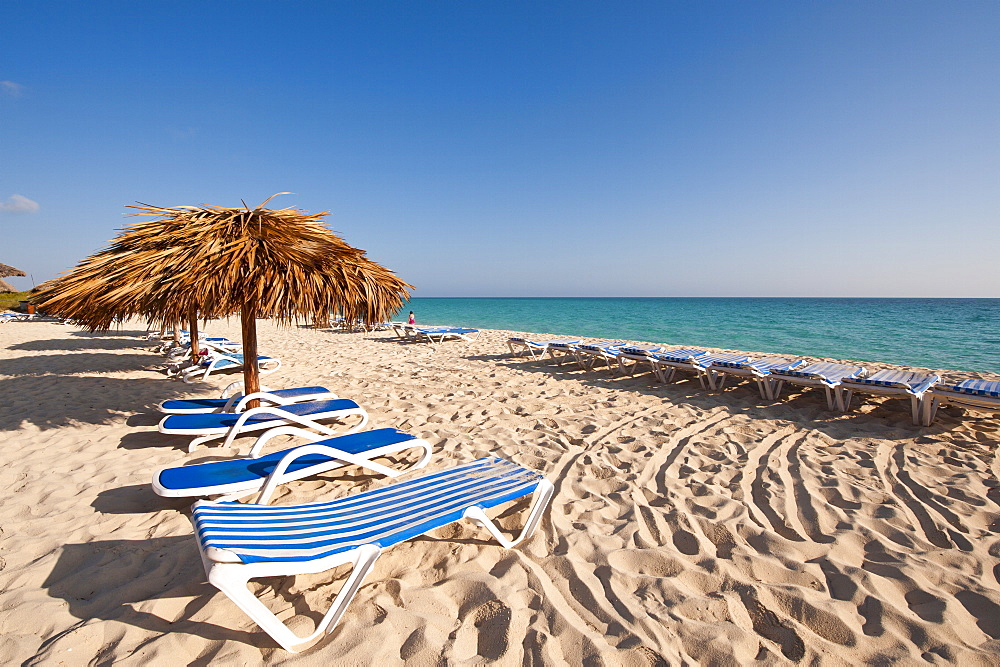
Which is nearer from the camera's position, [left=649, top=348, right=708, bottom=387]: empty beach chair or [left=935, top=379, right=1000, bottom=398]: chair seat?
[left=935, top=379, right=1000, bottom=398]: chair seat

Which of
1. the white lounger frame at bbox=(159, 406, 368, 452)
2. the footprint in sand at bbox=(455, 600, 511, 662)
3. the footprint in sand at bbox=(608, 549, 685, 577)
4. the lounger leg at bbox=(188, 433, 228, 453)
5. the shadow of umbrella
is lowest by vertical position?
the footprint in sand at bbox=(608, 549, 685, 577)

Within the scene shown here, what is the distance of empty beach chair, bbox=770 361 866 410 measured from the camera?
5.34 metres

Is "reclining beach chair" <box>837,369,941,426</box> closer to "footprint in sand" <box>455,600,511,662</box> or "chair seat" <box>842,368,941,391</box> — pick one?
"chair seat" <box>842,368,941,391</box>

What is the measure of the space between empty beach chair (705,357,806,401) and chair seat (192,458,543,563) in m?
4.69

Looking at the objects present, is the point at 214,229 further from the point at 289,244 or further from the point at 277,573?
the point at 277,573

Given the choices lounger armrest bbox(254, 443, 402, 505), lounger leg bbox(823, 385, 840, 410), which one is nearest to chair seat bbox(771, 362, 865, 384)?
lounger leg bbox(823, 385, 840, 410)

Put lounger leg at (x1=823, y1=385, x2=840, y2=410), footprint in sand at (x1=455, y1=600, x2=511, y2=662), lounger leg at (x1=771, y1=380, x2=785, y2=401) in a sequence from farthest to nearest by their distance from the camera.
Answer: lounger leg at (x1=771, y1=380, x2=785, y2=401)
lounger leg at (x1=823, y1=385, x2=840, y2=410)
footprint in sand at (x1=455, y1=600, x2=511, y2=662)

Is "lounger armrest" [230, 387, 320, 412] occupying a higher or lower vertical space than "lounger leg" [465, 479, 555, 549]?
higher

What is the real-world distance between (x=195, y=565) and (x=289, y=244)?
3100 millimetres

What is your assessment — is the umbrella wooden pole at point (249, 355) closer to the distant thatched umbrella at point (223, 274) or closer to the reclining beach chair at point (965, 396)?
the distant thatched umbrella at point (223, 274)

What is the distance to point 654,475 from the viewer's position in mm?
3439

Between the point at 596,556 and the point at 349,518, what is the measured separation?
1320 mm

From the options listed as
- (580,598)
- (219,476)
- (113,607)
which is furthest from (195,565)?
(580,598)

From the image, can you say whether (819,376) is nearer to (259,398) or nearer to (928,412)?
(928,412)
